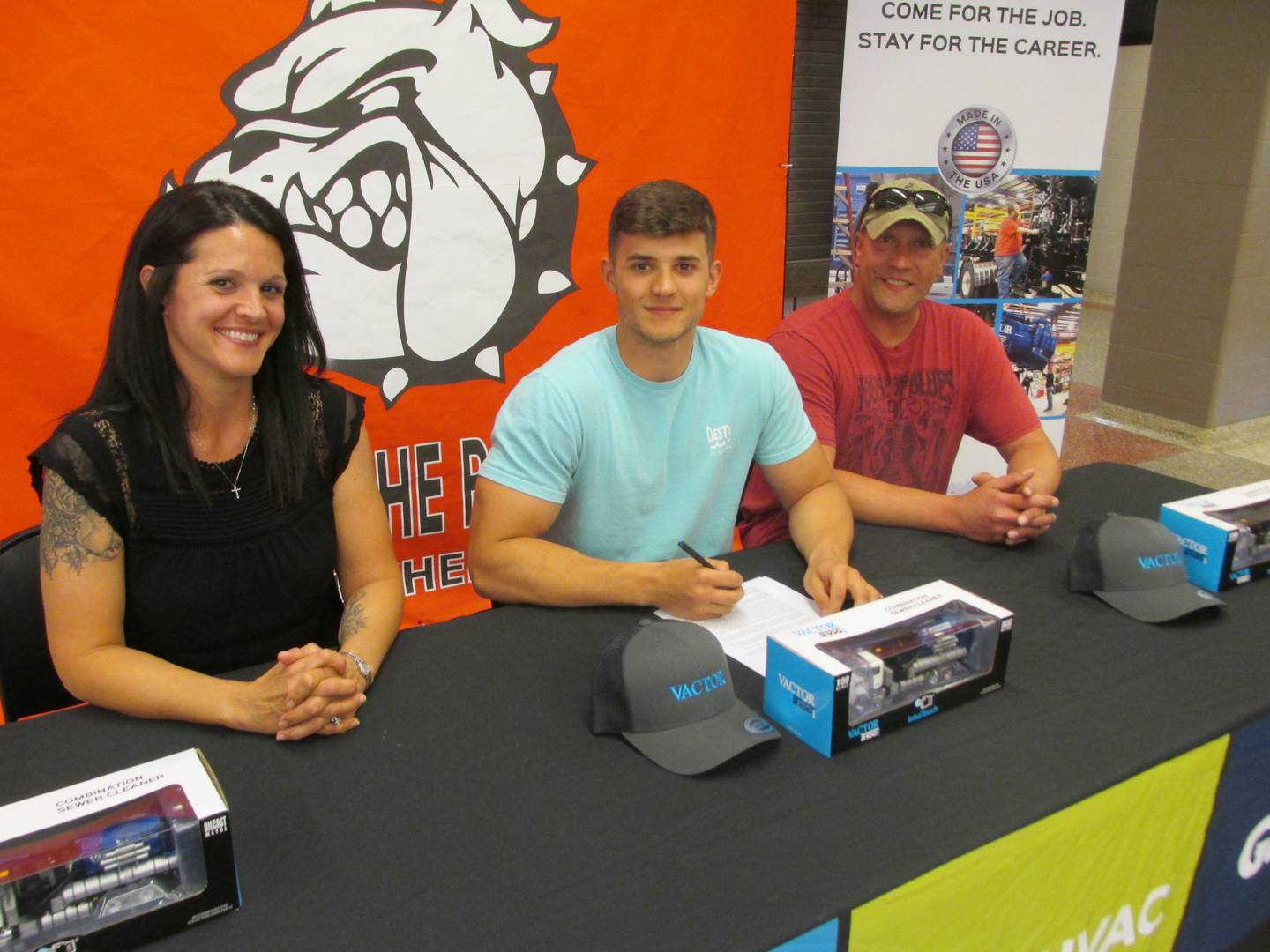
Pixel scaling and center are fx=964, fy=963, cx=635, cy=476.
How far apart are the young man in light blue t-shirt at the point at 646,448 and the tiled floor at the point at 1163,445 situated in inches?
105

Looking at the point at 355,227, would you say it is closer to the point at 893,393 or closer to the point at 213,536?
the point at 213,536

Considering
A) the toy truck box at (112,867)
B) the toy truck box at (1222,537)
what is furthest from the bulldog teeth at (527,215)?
the toy truck box at (112,867)

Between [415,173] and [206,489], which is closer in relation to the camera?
[206,489]

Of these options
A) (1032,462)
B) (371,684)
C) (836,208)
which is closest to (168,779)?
(371,684)

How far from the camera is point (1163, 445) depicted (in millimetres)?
4465

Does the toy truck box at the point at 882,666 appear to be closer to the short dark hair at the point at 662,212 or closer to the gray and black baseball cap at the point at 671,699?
the gray and black baseball cap at the point at 671,699

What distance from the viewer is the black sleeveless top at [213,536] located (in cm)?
125

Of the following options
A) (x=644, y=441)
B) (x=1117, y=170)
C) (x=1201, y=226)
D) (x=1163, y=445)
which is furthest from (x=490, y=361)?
(x=1117, y=170)

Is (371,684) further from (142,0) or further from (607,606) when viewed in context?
(142,0)

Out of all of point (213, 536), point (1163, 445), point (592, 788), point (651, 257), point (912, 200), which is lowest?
point (1163, 445)

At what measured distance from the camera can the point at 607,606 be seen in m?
1.35

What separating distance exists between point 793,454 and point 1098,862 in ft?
2.81

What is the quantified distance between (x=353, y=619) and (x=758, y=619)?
55 centimetres

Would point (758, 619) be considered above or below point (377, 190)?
below
